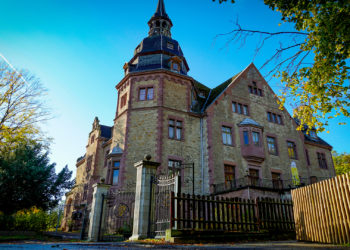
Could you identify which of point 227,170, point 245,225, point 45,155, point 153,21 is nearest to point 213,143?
point 227,170

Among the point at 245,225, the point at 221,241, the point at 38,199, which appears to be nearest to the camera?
the point at 221,241

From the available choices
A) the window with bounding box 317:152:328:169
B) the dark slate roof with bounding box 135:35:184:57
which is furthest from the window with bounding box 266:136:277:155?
the dark slate roof with bounding box 135:35:184:57

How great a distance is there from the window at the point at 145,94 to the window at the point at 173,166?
584 centimetres

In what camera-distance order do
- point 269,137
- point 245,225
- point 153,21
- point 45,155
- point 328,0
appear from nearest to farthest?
point 328,0
point 245,225
point 45,155
point 269,137
point 153,21

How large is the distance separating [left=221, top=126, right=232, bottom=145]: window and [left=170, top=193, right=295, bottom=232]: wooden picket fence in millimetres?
10988

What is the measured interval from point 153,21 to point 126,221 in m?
23.5

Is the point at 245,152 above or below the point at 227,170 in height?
above

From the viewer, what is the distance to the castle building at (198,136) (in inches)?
812

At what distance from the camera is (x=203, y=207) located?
32.3 feet

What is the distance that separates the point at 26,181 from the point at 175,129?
11575 millimetres

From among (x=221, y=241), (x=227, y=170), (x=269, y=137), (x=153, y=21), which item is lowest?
(x=221, y=241)

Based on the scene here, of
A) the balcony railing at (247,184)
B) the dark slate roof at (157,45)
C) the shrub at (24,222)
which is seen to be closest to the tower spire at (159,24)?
the dark slate roof at (157,45)

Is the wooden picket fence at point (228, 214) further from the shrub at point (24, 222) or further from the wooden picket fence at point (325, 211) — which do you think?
the shrub at point (24, 222)

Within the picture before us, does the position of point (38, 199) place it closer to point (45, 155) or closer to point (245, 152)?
point (45, 155)
